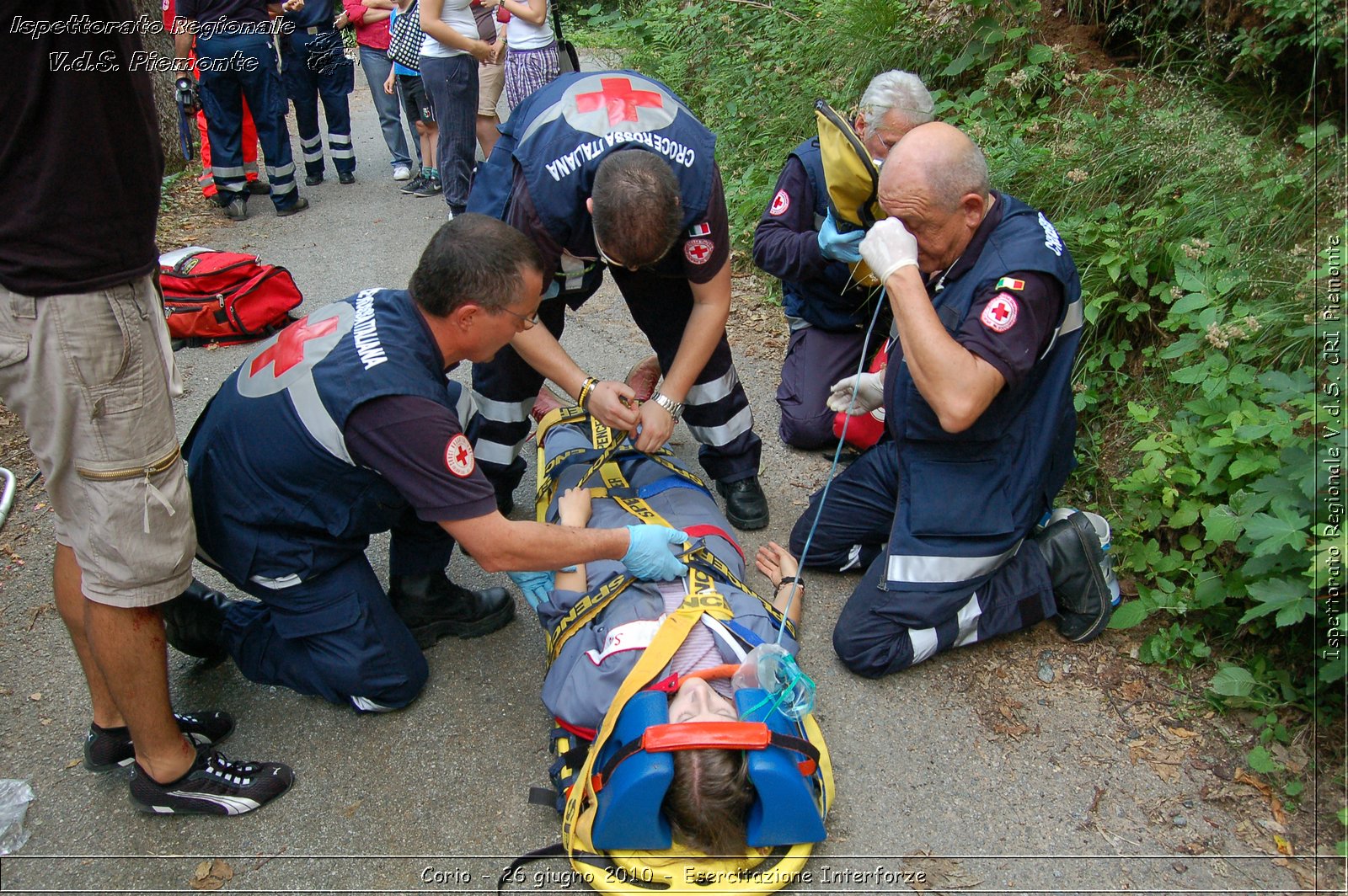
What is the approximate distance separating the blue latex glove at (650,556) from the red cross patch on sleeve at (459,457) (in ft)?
1.70

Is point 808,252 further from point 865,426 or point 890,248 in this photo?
point 890,248

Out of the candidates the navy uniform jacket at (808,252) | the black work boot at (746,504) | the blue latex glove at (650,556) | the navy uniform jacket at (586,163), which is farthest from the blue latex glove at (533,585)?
the navy uniform jacket at (808,252)

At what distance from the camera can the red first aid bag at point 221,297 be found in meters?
4.77

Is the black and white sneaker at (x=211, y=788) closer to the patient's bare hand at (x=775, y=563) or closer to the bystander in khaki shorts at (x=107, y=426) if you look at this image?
the bystander in khaki shorts at (x=107, y=426)

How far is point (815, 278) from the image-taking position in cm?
394

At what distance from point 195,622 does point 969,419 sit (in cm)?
236

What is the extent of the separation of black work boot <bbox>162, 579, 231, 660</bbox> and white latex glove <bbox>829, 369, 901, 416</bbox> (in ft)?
7.06

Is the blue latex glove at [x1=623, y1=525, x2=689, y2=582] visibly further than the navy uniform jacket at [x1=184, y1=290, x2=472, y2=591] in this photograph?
Yes

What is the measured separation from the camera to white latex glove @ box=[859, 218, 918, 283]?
2.66m

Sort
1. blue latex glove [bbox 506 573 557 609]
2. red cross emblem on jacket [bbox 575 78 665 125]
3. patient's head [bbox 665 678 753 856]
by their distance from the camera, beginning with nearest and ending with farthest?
patient's head [bbox 665 678 753 856] → blue latex glove [bbox 506 573 557 609] → red cross emblem on jacket [bbox 575 78 665 125]

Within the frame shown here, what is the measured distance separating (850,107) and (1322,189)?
2627 mm

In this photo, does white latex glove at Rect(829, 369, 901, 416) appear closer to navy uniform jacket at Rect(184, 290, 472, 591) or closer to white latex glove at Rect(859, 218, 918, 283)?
white latex glove at Rect(859, 218, 918, 283)

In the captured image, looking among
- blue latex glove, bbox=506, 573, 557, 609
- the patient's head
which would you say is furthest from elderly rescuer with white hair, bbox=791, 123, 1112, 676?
blue latex glove, bbox=506, 573, 557, 609

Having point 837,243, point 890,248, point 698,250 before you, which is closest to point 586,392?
point 698,250
